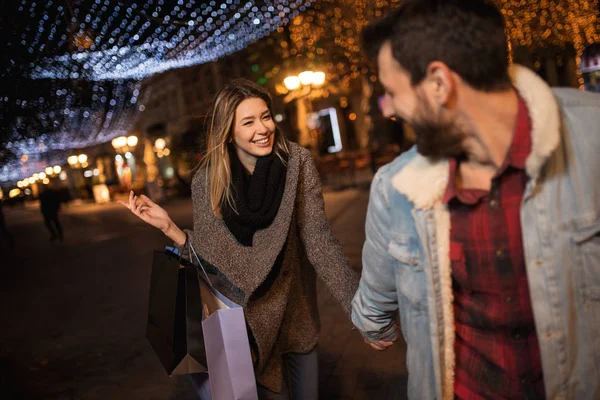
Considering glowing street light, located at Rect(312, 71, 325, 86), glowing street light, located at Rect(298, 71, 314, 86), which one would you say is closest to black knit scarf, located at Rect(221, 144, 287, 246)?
glowing street light, located at Rect(298, 71, 314, 86)

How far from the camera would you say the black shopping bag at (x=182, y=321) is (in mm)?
2627

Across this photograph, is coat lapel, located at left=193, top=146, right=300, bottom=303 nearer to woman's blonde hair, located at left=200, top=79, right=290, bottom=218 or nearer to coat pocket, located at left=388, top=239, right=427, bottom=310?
woman's blonde hair, located at left=200, top=79, right=290, bottom=218

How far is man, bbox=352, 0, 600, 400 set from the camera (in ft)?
4.71

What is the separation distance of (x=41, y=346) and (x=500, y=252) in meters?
6.41

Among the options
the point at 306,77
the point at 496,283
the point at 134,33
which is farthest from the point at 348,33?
the point at 496,283

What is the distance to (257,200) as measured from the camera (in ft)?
8.86

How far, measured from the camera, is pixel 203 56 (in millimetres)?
18906

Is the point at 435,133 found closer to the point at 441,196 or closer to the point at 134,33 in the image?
the point at 441,196

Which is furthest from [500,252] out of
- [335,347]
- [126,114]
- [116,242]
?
[126,114]

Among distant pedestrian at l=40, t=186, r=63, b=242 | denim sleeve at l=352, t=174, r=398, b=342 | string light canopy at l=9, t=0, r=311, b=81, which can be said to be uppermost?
string light canopy at l=9, t=0, r=311, b=81

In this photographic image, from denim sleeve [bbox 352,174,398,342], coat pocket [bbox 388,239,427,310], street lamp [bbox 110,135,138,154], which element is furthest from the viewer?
street lamp [bbox 110,135,138,154]

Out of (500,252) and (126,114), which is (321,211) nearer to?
(500,252)

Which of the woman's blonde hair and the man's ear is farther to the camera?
the woman's blonde hair

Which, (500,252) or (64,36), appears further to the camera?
(64,36)
